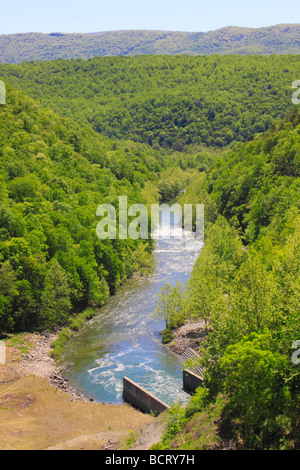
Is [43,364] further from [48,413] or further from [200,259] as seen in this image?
[200,259]

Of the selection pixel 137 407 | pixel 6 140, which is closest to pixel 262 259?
pixel 137 407

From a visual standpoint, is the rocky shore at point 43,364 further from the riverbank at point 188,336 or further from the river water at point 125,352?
the riverbank at point 188,336

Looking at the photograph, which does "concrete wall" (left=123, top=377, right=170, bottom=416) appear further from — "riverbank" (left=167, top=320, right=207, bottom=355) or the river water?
"riverbank" (left=167, top=320, right=207, bottom=355)

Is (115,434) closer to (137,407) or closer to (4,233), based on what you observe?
(137,407)
